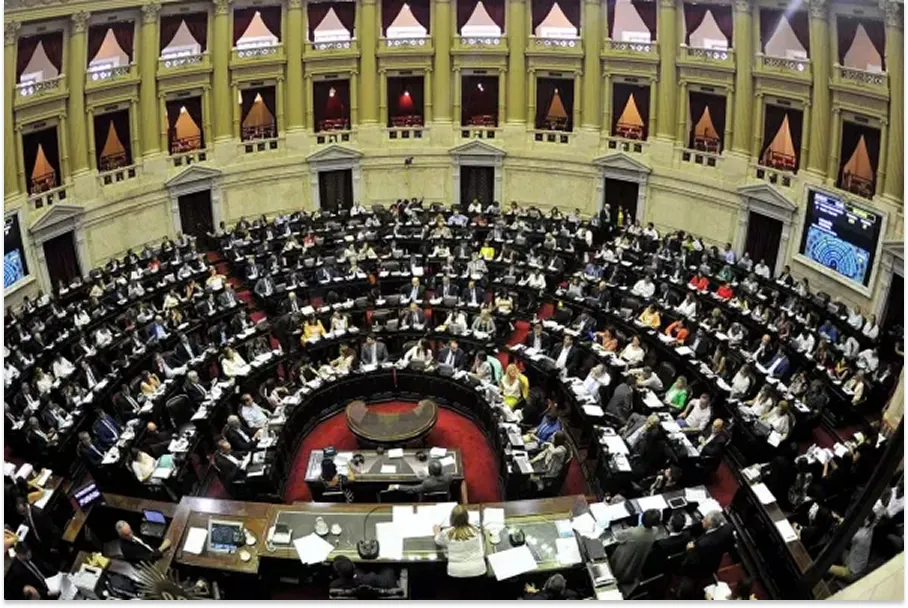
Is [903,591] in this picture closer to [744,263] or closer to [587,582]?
[587,582]

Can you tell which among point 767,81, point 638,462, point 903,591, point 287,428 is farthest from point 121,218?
point 903,591

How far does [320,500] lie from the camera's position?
1185 cm

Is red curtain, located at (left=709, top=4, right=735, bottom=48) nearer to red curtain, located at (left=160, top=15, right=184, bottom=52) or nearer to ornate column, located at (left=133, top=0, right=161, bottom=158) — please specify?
red curtain, located at (left=160, top=15, right=184, bottom=52)

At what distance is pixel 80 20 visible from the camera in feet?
63.6

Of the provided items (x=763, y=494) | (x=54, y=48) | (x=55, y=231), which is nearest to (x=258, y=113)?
(x=54, y=48)

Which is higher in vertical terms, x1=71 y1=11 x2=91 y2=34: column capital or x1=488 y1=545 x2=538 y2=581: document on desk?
x1=71 y1=11 x2=91 y2=34: column capital

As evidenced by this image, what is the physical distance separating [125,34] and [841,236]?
62.4 ft

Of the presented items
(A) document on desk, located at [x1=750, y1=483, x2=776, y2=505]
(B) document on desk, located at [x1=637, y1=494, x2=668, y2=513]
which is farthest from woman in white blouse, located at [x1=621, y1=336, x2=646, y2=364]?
(B) document on desk, located at [x1=637, y1=494, x2=668, y2=513]

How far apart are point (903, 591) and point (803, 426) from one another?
724 centimetres

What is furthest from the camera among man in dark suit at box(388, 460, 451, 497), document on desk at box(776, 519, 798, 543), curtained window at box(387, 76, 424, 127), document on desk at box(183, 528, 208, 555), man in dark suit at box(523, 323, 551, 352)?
curtained window at box(387, 76, 424, 127)

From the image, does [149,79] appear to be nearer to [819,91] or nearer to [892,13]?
[819,91]

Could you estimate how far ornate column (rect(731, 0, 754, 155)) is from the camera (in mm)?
19703

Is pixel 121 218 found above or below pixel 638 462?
above

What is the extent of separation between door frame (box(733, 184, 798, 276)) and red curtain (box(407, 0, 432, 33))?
10.2m
